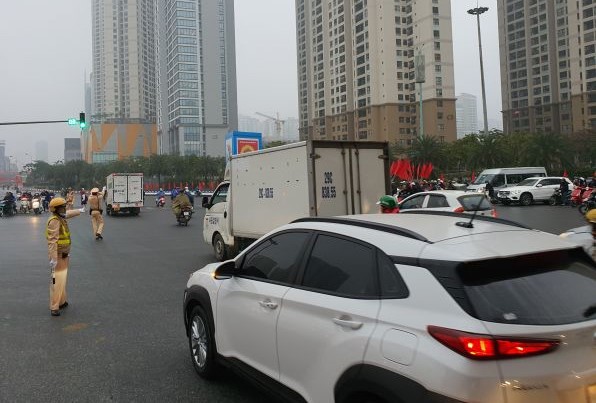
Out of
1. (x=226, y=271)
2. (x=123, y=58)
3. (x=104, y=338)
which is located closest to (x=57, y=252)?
(x=104, y=338)

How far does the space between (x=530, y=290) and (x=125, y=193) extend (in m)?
34.0

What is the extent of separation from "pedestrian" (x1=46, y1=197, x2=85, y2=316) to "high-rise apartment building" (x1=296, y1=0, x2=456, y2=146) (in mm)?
96613

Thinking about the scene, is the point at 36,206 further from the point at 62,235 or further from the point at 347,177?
the point at 347,177

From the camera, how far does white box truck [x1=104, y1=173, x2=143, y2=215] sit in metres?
34.0

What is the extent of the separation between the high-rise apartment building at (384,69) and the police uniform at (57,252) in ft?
317

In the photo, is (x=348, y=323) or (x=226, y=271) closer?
(x=348, y=323)

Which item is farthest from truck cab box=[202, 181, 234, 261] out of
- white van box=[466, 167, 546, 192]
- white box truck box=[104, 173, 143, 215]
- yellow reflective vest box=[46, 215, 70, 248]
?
white van box=[466, 167, 546, 192]

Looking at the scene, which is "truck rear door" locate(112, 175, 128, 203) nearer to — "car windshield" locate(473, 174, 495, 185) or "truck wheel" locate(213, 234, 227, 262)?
"truck wheel" locate(213, 234, 227, 262)

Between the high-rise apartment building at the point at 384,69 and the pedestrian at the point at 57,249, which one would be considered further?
the high-rise apartment building at the point at 384,69

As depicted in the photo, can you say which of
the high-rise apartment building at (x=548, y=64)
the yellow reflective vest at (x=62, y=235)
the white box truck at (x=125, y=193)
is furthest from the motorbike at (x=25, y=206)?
the high-rise apartment building at (x=548, y=64)

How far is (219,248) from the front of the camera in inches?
493

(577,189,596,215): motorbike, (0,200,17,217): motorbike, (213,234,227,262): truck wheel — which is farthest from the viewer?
(0,200,17,217): motorbike

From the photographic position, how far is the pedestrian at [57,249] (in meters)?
7.20

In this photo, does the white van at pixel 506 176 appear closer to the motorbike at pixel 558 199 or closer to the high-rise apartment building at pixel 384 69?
the motorbike at pixel 558 199
